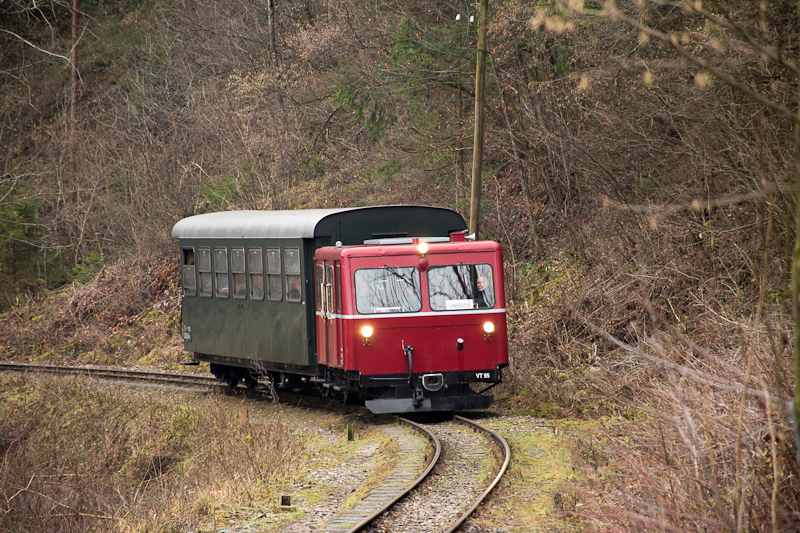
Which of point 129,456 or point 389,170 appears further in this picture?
point 389,170

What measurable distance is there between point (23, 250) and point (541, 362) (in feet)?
82.8

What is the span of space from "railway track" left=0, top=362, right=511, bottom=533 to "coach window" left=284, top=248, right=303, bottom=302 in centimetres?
270

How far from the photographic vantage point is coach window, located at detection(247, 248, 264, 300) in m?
15.5

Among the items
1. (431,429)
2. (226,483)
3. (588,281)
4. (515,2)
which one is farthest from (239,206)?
(226,483)

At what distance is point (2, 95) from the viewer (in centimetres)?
4300

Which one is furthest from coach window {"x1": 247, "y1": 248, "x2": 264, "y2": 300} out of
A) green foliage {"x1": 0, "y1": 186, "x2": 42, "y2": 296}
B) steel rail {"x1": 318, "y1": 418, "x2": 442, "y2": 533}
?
green foliage {"x1": 0, "y1": 186, "x2": 42, "y2": 296}

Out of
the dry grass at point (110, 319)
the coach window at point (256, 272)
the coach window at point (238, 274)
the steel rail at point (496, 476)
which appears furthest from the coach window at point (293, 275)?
the dry grass at point (110, 319)

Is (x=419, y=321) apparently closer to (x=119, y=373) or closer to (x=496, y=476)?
(x=496, y=476)

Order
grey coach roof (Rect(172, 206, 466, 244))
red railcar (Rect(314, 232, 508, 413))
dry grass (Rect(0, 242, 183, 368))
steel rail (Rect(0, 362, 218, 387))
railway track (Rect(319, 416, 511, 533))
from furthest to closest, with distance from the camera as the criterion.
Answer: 1. dry grass (Rect(0, 242, 183, 368))
2. steel rail (Rect(0, 362, 218, 387))
3. grey coach roof (Rect(172, 206, 466, 244))
4. red railcar (Rect(314, 232, 508, 413))
5. railway track (Rect(319, 416, 511, 533))

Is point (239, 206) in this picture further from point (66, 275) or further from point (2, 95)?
point (2, 95)

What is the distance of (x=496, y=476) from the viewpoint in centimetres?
966

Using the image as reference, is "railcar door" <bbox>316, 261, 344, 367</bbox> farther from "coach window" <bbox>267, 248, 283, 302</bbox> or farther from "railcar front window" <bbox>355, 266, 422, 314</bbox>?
"coach window" <bbox>267, 248, 283, 302</bbox>

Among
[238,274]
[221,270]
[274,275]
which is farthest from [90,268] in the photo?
[274,275]

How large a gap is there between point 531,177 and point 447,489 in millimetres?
16411
